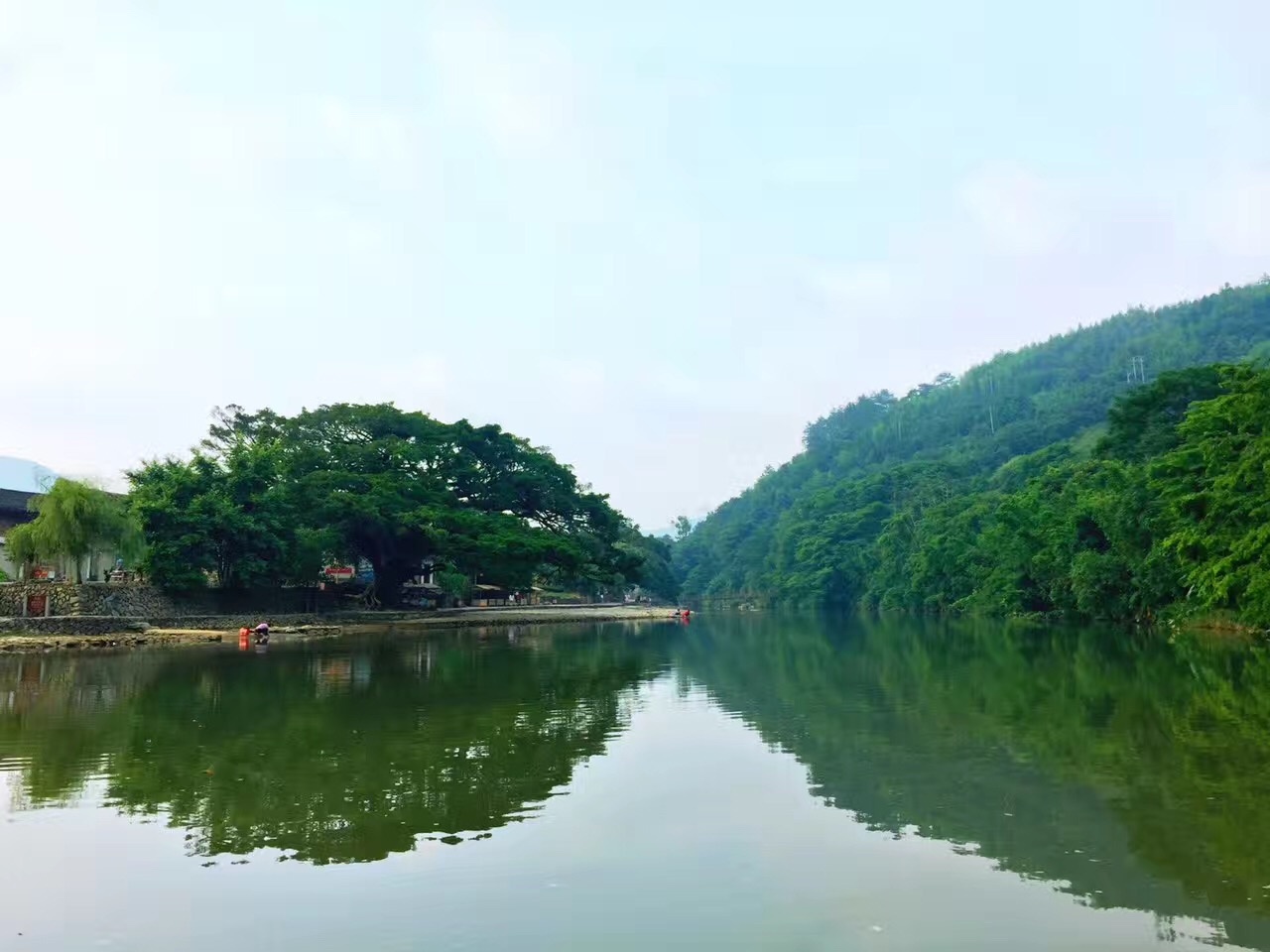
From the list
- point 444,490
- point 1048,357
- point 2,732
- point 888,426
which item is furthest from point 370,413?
point 1048,357

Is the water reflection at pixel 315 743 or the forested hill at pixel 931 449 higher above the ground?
the forested hill at pixel 931 449

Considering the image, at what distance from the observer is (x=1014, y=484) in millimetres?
67188

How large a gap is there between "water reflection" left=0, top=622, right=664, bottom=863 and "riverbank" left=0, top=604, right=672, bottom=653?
7327 millimetres

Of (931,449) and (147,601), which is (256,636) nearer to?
(147,601)

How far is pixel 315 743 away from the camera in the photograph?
11.1 m

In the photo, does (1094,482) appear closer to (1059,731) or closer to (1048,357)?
(1059,731)

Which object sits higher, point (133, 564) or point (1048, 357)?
point (1048, 357)

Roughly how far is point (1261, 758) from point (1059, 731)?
229 centimetres

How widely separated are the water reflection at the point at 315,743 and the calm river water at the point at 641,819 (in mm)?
56

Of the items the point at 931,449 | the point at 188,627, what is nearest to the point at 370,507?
the point at 188,627

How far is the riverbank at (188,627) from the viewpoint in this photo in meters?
28.7

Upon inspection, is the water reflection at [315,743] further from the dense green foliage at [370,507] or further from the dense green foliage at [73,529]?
the dense green foliage at [370,507]

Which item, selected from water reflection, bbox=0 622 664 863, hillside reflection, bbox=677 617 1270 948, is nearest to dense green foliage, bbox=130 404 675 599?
water reflection, bbox=0 622 664 863

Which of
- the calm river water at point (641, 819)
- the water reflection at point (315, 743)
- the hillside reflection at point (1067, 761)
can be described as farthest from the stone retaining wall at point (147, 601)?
the hillside reflection at point (1067, 761)
